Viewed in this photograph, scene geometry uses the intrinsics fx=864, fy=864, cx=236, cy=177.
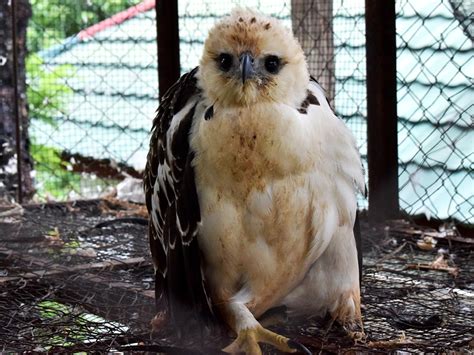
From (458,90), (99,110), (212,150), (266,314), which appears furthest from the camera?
(99,110)

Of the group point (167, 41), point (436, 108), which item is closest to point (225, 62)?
point (436, 108)

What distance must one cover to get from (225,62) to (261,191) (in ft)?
1.60

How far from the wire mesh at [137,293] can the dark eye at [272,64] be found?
37.5 inches

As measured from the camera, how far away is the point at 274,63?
305 centimetres

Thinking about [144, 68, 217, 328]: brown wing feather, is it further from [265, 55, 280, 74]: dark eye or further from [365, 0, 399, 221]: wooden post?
[365, 0, 399, 221]: wooden post

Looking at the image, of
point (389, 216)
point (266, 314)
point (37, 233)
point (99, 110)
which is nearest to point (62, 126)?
point (99, 110)

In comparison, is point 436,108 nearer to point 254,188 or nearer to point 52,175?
point 254,188

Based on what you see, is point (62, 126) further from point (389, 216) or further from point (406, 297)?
point (406, 297)

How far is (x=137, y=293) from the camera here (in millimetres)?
3574

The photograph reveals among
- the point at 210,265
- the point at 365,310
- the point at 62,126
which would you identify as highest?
the point at 62,126

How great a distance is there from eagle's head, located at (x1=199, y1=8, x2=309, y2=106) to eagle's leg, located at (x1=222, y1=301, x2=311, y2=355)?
73cm

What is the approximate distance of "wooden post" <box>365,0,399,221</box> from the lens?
15.0 ft

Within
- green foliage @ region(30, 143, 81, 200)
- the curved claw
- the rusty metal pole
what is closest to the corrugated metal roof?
A: green foliage @ region(30, 143, 81, 200)

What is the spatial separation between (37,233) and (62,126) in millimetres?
1923
